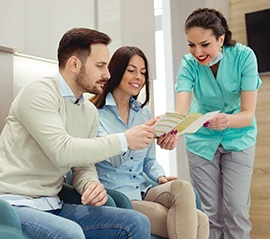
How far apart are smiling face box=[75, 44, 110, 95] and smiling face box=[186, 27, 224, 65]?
2.31 feet

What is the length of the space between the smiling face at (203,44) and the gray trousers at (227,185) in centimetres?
52

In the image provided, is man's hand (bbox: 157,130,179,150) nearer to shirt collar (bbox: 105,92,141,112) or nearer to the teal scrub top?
shirt collar (bbox: 105,92,141,112)

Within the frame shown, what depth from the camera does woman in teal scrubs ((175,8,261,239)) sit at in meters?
2.32

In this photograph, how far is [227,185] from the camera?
7.97ft

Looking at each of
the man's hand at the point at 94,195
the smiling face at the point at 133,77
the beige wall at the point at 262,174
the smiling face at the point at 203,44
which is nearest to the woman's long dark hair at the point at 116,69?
the smiling face at the point at 133,77

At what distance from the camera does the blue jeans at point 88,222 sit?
1.35 meters

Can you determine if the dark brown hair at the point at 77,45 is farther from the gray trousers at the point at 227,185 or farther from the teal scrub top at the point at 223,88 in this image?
the gray trousers at the point at 227,185

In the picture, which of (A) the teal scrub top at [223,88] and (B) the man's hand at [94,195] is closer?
(B) the man's hand at [94,195]

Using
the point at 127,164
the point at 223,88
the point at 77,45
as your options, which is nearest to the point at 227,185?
the point at 223,88

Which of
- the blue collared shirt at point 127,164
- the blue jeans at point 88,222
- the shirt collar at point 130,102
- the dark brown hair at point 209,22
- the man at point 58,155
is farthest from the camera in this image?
the dark brown hair at point 209,22

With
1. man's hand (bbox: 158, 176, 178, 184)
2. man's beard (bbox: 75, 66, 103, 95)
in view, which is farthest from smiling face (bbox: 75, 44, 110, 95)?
man's hand (bbox: 158, 176, 178, 184)

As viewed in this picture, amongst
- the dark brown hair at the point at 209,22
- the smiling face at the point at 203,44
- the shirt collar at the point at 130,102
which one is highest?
the dark brown hair at the point at 209,22

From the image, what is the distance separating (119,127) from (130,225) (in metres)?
0.66

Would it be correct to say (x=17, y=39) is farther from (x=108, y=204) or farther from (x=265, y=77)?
(x=265, y=77)
